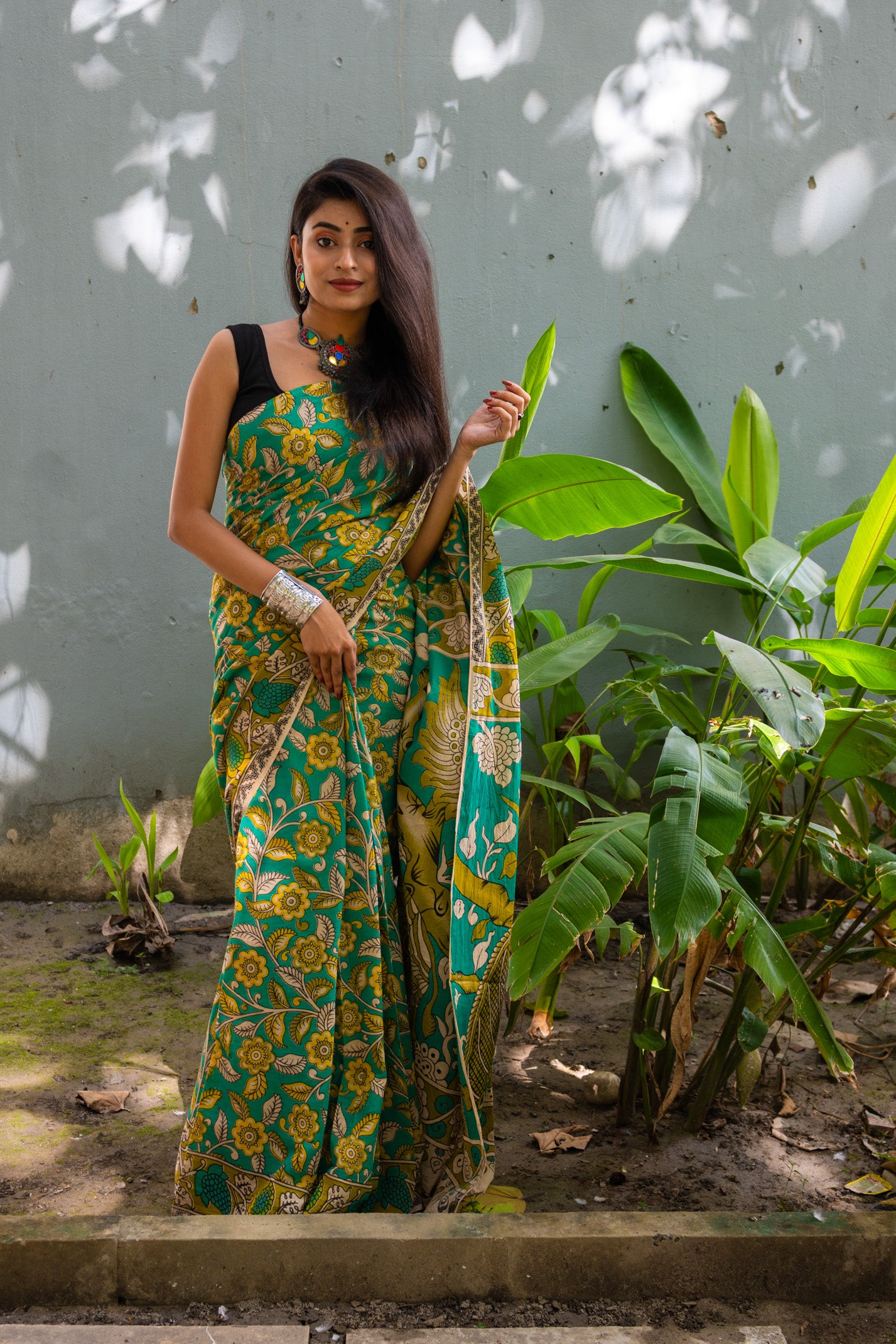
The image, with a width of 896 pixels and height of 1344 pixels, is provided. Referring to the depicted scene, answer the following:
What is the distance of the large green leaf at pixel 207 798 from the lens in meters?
2.36

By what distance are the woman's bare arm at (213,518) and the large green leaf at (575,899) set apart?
484mm

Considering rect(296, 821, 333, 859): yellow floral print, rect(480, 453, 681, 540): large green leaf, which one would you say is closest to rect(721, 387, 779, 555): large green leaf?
rect(480, 453, 681, 540): large green leaf

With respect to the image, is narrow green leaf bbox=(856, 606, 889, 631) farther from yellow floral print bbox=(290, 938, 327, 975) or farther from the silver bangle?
yellow floral print bbox=(290, 938, 327, 975)

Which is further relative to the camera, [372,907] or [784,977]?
[372,907]

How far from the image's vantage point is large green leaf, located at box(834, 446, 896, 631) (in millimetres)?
1605

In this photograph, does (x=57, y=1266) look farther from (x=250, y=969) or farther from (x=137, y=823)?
(x=137, y=823)

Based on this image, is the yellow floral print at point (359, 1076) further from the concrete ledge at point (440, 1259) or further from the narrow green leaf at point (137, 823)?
the narrow green leaf at point (137, 823)

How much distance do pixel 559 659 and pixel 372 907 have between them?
66 centimetres

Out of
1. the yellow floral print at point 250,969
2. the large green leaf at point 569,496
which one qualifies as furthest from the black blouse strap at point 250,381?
the yellow floral print at point 250,969

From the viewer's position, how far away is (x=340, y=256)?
169cm

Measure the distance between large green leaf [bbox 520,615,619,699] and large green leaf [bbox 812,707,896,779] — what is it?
500mm

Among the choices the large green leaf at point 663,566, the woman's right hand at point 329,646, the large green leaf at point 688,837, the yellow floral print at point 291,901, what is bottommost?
the yellow floral print at point 291,901

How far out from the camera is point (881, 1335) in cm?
140

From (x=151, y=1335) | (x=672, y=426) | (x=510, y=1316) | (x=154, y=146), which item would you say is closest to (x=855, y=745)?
(x=510, y=1316)
